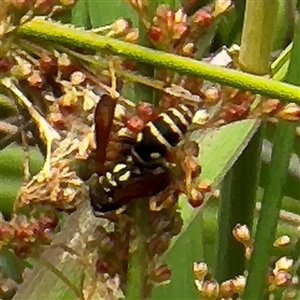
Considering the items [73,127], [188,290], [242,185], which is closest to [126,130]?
[73,127]

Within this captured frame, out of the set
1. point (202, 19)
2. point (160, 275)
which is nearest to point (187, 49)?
point (202, 19)

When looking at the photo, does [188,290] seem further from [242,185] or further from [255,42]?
[255,42]

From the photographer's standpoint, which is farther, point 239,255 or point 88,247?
point 239,255

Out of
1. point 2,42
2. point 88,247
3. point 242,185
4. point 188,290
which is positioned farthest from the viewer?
point 188,290

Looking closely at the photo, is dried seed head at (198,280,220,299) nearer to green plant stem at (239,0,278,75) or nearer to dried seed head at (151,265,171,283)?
dried seed head at (151,265,171,283)

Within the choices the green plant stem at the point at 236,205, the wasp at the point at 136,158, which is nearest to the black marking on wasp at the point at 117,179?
the wasp at the point at 136,158

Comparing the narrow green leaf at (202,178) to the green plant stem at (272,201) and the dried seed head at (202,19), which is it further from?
the dried seed head at (202,19)
